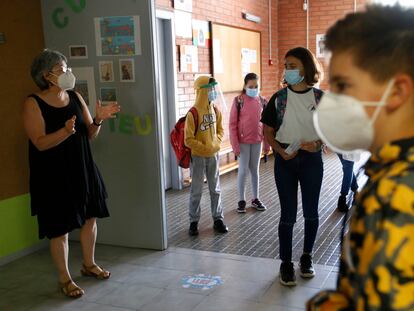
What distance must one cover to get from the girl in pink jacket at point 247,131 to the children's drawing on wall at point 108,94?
147 centimetres

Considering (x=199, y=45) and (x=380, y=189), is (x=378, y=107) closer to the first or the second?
(x=380, y=189)

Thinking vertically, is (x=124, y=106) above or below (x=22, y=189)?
above

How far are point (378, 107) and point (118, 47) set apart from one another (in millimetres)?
2909

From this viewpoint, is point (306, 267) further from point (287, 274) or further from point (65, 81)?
point (65, 81)

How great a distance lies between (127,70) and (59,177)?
1.08 m

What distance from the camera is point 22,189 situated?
12.1ft

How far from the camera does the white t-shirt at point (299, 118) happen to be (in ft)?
9.37

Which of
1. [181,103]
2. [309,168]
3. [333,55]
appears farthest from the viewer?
[181,103]

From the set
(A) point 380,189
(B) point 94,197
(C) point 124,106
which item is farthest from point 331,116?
(C) point 124,106

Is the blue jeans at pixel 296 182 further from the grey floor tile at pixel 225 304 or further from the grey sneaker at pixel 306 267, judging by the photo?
the grey floor tile at pixel 225 304

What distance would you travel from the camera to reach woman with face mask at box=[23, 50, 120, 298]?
110 inches

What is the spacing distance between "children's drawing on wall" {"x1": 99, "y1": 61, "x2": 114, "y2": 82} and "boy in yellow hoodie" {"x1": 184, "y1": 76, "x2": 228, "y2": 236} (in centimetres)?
73

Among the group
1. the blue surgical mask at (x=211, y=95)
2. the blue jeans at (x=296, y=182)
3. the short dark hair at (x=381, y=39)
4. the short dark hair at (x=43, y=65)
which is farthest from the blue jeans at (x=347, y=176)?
the short dark hair at (x=381, y=39)

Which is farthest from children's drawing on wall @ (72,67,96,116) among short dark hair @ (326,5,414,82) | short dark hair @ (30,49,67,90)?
short dark hair @ (326,5,414,82)
